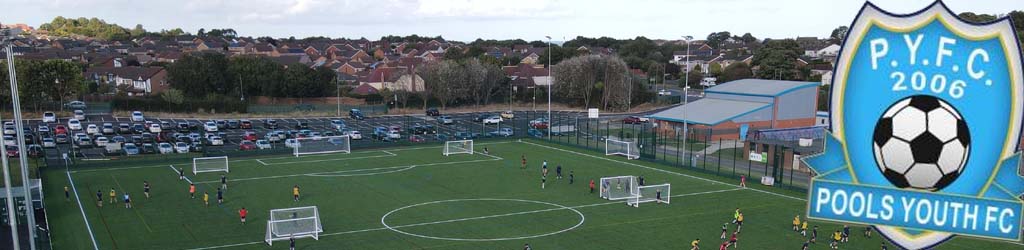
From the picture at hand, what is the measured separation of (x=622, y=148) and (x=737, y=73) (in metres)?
74.2

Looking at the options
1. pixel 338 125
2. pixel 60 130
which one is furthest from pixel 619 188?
pixel 60 130

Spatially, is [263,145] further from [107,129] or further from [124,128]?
[107,129]

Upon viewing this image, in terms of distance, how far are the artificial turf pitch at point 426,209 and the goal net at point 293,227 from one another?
2.02 feet

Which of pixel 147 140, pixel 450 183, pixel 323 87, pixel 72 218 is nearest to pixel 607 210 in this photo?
pixel 450 183

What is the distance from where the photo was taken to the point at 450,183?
49.4 m

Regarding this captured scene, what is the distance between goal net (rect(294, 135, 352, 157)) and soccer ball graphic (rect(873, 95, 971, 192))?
4827cm

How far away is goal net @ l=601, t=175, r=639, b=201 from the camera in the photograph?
43.3m

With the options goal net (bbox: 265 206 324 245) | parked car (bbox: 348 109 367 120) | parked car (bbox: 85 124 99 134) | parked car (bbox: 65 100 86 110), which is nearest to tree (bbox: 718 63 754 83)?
parked car (bbox: 348 109 367 120)

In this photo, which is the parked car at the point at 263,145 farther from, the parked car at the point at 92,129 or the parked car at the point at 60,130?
the parked car at the point at 60,130

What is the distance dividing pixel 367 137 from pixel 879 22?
58.9 metres

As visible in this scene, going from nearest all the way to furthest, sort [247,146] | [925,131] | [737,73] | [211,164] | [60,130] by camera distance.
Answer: [925,131]
[211,164]
[247,146]
[60,130]
[737,73]

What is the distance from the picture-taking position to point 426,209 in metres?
41.3

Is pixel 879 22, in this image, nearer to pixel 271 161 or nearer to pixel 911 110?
pixel 911 110

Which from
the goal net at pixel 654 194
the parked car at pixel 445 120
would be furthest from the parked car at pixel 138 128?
the goal net at pixel 654 194
